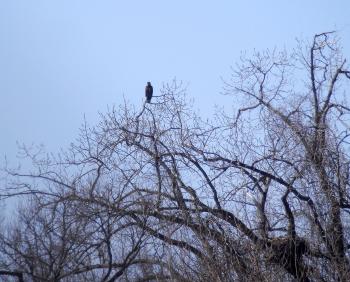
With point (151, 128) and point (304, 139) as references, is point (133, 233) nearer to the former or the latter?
point (151, 128)

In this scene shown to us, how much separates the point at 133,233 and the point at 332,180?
12.3 feet

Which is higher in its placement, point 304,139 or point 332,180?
point 304,139

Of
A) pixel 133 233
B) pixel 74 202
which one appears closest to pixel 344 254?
pixel 133 233

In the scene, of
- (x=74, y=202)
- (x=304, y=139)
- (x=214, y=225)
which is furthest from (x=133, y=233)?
(x=304, y=139)

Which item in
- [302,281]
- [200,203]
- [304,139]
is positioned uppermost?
[304,139]

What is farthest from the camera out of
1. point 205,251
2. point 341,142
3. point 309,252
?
point 341,142

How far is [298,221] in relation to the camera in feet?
35.9

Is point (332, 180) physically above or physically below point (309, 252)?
above

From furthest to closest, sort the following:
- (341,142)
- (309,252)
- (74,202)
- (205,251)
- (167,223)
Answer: (74,202)
(341,142)
(167,223)
(309,252)
(205,251)

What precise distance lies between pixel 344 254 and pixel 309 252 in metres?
0.62

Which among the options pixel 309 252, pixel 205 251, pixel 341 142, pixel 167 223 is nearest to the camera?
pixel 205 251

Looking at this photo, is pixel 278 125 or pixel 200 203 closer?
pixel 200 203

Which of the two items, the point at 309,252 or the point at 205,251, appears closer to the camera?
the point at 205,251

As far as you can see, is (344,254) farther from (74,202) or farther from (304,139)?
(74,202)
